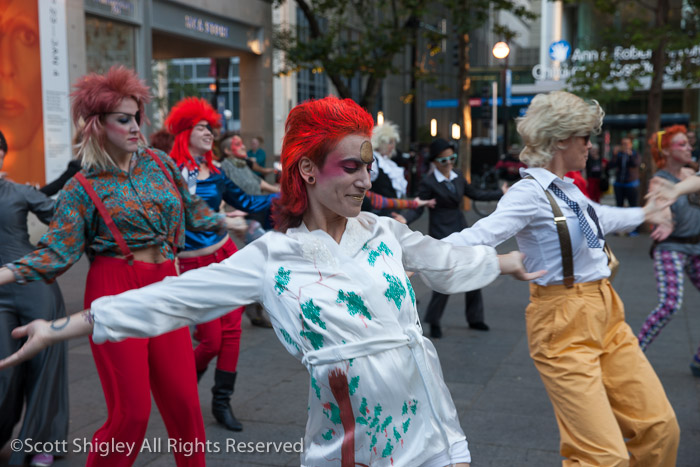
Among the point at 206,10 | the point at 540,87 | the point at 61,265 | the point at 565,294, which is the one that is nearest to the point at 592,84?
the point at 206,10

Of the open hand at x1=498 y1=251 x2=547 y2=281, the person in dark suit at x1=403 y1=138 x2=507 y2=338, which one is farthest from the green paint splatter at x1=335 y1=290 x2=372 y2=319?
the person in dark suit at x1=403 y1=138 x2=507 y2=338

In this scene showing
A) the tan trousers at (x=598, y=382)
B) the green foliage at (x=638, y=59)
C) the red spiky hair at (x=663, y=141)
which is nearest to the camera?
the tan trousers at (x=598, y=382)

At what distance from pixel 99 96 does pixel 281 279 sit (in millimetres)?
1874

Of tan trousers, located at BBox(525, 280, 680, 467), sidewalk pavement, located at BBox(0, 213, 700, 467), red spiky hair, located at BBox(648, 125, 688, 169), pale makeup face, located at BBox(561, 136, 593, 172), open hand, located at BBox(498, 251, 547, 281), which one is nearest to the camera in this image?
open hand, located at BBox(498, 251, 547, 281)

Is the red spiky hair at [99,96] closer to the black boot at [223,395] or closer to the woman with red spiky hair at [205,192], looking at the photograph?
the woman with red spiky hair at [205,192]

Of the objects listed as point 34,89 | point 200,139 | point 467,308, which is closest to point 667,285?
point 467,308

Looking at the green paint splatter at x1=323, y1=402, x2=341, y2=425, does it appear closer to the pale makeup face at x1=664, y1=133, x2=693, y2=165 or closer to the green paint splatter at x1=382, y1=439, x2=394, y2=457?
the green paint splatter at x1=382, y1=439, x2=394, y2=457

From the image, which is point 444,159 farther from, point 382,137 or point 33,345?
point 33,345

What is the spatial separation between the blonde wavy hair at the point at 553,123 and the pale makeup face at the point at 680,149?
2.92m

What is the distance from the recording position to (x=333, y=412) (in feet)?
7.48

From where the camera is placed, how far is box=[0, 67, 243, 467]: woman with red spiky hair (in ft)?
10.9

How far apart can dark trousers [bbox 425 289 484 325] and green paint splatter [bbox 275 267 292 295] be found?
208 inches

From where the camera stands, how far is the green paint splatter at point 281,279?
2275 mm

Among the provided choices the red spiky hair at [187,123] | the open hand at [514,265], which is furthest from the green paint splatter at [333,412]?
the red spiky hair at [187,123]
